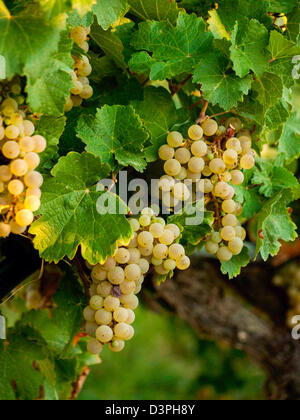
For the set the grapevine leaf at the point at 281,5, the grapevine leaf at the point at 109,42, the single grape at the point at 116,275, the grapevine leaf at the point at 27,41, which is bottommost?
the single grape at the point at 116,275

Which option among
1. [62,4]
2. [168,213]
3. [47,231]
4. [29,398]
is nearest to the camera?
[62,4]

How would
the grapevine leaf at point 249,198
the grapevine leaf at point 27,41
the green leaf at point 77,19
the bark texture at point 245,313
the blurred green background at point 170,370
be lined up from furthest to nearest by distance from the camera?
the blurred green background at point 170,370
the bark texture at point 245,313
the grapevine leaf at point 249,198
the green leaf at point 77,19
the grapevine leaf at point 27,41

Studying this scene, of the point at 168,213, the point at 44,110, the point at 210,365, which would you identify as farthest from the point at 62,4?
the point at 210,365

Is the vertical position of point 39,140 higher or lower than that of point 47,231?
higher

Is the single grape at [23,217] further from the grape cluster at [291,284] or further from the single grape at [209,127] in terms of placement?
the grape cluster at [291,284]

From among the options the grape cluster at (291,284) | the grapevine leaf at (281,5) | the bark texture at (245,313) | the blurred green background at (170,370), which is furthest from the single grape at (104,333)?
the blurred green background at (170,370)

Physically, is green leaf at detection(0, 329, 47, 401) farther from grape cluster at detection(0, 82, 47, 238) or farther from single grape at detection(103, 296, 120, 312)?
grape cluster at detection(0, 82, 47, 238)

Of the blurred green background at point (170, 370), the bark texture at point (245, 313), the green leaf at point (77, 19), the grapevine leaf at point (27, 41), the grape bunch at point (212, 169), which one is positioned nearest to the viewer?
the grapevine leaf at point (27, 41)

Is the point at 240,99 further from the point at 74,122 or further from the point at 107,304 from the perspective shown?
the point at 107,304
